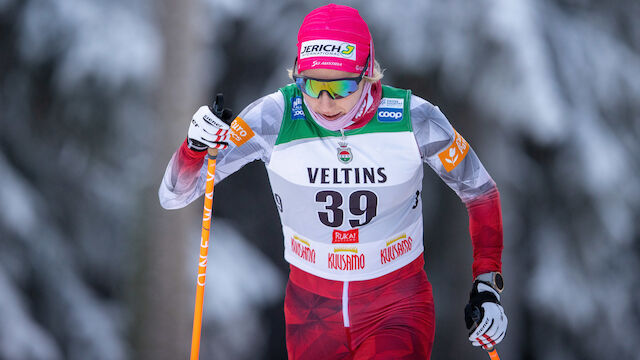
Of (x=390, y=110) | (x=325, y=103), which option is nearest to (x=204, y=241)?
(x=325, y=103)

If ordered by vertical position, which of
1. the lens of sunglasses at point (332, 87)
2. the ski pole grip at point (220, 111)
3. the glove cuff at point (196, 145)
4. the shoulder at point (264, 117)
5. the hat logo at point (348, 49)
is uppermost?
the hat logo at point (348, 49)

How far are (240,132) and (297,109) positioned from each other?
9.7 inches

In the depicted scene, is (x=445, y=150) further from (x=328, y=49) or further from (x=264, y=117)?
(x=264, y=117)

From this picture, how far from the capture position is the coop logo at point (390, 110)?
3.17 meters

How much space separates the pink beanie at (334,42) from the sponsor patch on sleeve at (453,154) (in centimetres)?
44

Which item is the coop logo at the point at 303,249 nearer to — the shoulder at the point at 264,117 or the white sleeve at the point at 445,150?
the shoulder at the point at 264,117

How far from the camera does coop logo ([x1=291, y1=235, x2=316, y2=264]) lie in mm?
3246

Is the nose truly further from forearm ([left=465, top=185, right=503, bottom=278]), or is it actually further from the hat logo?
forearm ([left=465, top=185, right=503, bottom=278])

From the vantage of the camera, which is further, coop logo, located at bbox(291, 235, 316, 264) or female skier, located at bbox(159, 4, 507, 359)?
coop logo, located at bbox(291, 235, 316, 264)

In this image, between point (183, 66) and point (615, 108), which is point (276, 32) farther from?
point (615, 108)

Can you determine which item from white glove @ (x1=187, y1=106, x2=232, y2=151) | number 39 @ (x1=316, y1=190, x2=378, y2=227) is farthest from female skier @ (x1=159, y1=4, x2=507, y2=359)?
white glove @ (x1=187, y1=106, x2=232, y2=151)

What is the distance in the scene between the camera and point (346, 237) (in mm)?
3188

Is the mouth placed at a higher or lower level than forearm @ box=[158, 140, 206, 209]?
higher

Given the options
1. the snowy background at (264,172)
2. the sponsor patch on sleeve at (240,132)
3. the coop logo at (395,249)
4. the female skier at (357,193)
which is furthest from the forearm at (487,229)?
the snowy background at (264,172)
